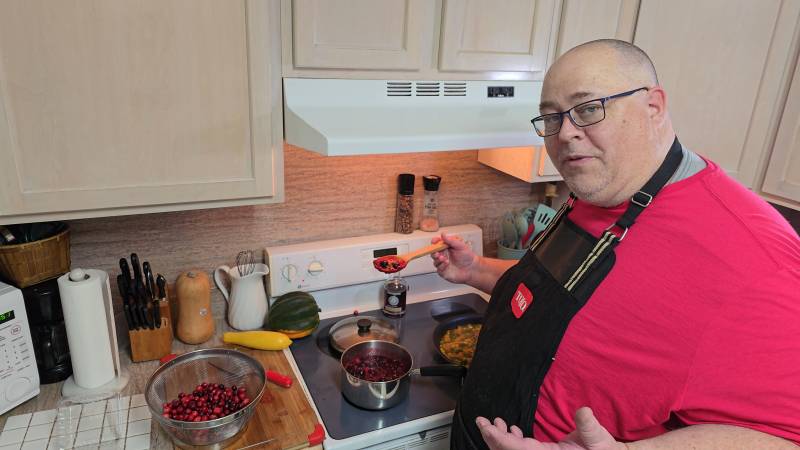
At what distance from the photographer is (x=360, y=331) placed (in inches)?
65.3

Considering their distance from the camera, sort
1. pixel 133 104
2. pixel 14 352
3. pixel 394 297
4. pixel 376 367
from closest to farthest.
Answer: pixel 133 104, pixel 14 352, pixel 376 367, pixel 394 297

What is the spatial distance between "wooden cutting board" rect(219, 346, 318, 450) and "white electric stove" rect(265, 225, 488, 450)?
A: 34mm

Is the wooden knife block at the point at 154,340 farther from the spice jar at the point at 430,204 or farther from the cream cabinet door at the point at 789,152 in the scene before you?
the cream cabinet door at the point at 789,152

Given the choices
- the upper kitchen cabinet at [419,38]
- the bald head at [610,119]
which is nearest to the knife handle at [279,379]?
the upper kitchen cabinet at [419,38]

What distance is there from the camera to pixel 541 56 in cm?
146

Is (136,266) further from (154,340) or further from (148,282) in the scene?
(154,340)

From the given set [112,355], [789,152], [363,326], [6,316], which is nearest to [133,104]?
[6,316]

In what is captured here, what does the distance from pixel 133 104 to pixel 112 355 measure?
2.23 feet

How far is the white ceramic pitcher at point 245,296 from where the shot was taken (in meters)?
1.62

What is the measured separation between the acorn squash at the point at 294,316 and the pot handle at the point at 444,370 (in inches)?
16.1

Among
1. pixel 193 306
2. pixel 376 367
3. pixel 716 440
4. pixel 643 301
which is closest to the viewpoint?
pixel 716 440

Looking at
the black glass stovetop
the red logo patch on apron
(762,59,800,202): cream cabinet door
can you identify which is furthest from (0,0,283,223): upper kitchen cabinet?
(762,59,800,202): cream cabinet door

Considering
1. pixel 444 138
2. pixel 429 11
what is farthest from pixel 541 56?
pixel 444 138

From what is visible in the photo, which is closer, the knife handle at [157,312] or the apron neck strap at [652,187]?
the apron neck strap at [652,187]
